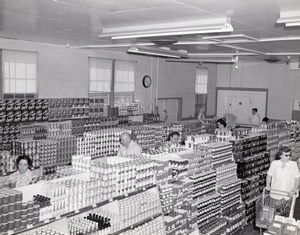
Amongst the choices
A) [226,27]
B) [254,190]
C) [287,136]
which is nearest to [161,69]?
[287,136]

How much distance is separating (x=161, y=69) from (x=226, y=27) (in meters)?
11.8

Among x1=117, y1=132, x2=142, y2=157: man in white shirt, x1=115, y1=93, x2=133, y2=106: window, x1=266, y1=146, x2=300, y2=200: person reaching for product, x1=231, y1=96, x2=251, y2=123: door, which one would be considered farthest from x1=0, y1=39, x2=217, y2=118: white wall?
x1=266, y1=146, x2=300, y2=200: person reaching for product

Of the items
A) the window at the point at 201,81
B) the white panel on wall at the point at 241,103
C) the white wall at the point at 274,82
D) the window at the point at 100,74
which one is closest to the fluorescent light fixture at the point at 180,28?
the window at the point at 100,74

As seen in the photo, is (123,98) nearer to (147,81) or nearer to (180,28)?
(147,81)

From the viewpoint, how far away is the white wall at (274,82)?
19.8 metres

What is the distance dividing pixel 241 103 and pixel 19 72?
1381 cm

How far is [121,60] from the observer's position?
52.2ft

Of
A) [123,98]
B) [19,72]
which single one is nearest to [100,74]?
[123,98]

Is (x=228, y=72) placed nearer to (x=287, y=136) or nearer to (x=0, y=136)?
(x=287, y=136)

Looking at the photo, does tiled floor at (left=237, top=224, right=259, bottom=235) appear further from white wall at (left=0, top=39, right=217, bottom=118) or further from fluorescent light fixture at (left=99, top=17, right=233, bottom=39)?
white wall at (left=0, top=39, right=217, bottom=118)

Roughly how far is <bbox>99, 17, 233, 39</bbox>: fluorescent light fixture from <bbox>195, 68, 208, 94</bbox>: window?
43.9ft

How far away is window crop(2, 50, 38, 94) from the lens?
11547 mm

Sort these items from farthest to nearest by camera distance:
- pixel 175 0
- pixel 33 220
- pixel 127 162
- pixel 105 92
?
pixel 105 92
pixel 127 162
pixel 175 0
pixel 33 220

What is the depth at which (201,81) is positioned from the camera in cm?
2155
